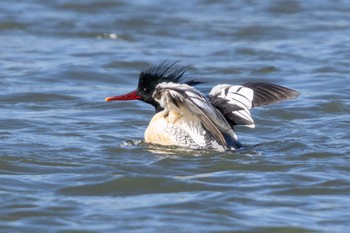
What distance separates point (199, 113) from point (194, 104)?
0.25 metres

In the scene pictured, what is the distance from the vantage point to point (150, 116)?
1281cm

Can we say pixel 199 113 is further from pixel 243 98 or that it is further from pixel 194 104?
pixel 243 98

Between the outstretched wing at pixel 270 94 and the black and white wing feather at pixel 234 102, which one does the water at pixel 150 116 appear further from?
the outstretched wing at pixel 270 94

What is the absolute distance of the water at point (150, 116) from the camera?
831 cm

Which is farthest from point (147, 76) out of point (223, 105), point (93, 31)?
point (93, 31)

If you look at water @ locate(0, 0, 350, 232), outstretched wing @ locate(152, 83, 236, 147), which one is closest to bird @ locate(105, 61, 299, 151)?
outstretched wing @ locate(152, 83, 236, 147)

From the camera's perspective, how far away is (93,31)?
1838 cm

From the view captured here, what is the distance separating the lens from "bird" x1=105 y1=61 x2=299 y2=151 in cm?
1002

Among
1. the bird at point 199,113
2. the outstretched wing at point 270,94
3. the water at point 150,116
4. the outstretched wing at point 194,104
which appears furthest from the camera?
the outstretched wing at point 270,94

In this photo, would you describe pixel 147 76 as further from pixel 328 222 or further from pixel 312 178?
pixel 328 222

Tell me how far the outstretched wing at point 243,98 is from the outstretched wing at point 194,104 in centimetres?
19

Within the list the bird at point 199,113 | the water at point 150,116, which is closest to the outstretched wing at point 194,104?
the bird at point 199,113

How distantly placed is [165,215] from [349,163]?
2.51 meters

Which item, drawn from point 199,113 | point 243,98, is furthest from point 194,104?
point 243,98
